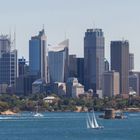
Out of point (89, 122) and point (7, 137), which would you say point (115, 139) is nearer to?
point (7, 137)

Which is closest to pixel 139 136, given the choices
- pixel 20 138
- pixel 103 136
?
pixel 103 136

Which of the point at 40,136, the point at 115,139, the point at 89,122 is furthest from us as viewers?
the point at 89,122

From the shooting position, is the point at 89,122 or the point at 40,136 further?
the point at 89,122

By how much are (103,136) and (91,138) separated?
672 centimetres

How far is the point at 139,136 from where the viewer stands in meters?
143

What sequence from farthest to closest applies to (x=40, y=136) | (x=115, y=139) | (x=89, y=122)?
(x=89, y=122), (x=40, y=136), (x=115, y=139)

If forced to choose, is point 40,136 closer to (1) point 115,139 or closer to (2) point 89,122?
(1) point 115,139

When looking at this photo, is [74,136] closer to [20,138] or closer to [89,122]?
[20,138]

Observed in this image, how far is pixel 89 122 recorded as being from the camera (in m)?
175

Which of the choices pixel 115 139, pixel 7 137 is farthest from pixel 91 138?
pixel 7 137

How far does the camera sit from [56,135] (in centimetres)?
14812

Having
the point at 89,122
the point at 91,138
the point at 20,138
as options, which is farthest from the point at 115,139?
the point at 89,122

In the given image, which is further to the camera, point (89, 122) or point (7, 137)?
point (89, 122)

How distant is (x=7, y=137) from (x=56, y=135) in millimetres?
8719
